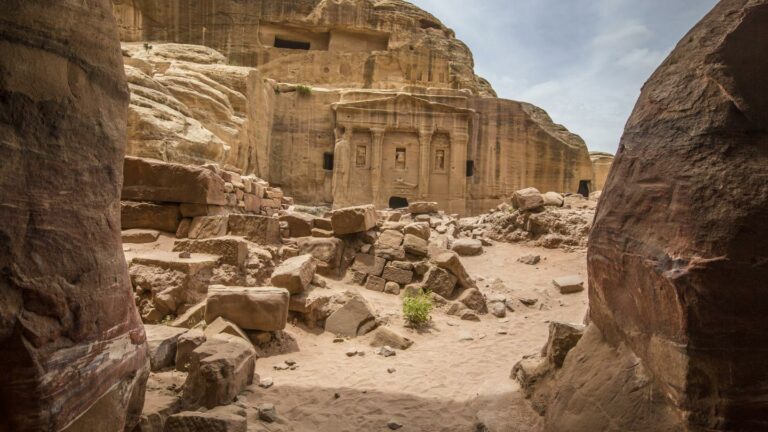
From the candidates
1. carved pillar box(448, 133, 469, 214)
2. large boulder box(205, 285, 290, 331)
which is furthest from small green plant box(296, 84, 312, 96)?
large boulder box(205, 285, 290, 331)

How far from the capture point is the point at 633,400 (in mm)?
2184

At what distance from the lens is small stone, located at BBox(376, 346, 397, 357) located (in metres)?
5.47

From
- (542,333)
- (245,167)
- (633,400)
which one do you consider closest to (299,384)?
(633,400)

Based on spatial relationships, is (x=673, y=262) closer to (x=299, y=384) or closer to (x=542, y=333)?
(x=299, y=384)

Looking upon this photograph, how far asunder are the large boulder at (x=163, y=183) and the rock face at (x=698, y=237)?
246 inches

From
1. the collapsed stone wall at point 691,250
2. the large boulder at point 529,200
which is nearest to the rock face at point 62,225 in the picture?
the collapsed stone wall at point 691,250

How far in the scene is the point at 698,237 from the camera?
6.40 ft

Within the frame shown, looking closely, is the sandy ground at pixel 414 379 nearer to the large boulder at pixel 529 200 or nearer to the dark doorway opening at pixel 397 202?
the large boulder at pixel 529 200

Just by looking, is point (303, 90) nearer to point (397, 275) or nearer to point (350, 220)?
point (350, 220)

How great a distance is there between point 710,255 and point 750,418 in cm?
74

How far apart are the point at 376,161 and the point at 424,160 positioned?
260 centimetres

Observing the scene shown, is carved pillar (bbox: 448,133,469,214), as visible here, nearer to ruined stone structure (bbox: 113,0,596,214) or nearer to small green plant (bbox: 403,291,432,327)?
ruined stone structure (bbox: 113,0,596,214)

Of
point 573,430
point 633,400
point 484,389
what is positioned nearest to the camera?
point 633,400

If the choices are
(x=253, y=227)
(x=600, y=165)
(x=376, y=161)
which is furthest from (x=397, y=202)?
(x=600, y=165)
